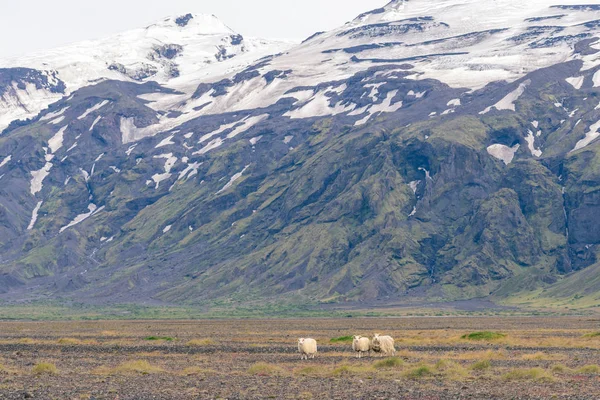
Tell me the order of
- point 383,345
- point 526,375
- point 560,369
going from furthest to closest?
point 383,345, point 560,369, point 526,375

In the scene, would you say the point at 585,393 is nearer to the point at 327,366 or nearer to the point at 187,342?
the point at 327,366

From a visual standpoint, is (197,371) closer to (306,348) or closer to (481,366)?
(306,348)

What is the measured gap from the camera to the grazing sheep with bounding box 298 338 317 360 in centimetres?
7300

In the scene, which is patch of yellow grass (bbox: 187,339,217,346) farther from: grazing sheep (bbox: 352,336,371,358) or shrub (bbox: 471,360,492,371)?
shrub (bbox: 471,360,492,371)

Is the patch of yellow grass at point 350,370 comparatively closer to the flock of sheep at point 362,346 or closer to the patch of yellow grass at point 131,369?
the patch of yellow grass at point 131,369

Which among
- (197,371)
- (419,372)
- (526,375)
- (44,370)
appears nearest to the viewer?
(526,375)

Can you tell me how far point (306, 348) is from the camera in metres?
73.1

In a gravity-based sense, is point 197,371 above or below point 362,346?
above

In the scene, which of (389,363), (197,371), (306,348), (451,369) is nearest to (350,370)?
(389,363)

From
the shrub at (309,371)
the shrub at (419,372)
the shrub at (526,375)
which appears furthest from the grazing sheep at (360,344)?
the shrub at (526,375)

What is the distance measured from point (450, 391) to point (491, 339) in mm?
41953

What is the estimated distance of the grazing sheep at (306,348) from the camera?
73000 millimetres

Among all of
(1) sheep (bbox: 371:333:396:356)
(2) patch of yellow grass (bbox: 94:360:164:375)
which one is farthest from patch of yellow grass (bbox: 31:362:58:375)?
(1) sheep (bbox: 371:333:396:356)

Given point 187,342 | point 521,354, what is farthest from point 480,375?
point 187,342
